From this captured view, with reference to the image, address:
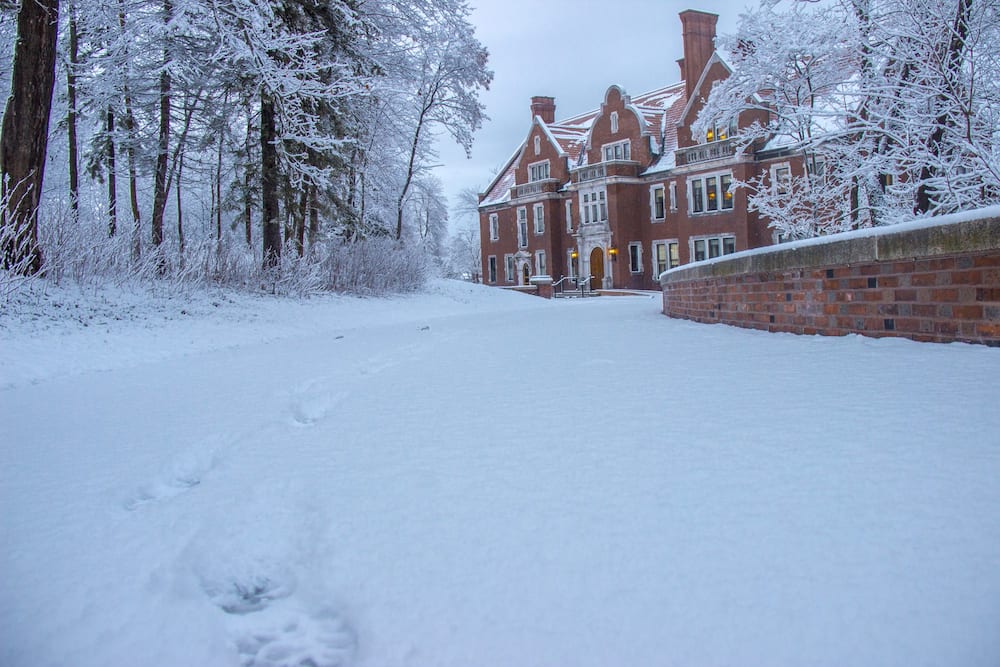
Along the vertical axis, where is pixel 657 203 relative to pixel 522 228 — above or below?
below

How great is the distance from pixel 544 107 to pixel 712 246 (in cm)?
1764

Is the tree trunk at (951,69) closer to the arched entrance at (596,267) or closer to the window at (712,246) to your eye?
the window at (712,246)

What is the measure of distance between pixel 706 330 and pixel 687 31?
28503 millimetres

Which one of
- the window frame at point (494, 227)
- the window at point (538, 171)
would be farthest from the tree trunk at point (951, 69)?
the window frame at point (494, 227)

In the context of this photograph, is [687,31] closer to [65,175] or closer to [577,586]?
[65,175]

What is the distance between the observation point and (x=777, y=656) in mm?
1565

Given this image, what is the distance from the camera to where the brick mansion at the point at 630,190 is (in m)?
29.9

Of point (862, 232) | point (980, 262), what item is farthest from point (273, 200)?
point (980, 262)

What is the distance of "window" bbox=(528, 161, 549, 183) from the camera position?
41.0 meters

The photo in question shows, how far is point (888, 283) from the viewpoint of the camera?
4.74 metres

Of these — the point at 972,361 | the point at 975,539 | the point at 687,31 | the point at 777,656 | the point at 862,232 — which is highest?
the point at 687,31

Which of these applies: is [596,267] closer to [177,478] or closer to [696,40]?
[696,40]

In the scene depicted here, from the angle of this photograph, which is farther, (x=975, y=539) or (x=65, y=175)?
(x=65, y=175)

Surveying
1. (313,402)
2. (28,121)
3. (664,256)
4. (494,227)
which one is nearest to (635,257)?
(664,256)
